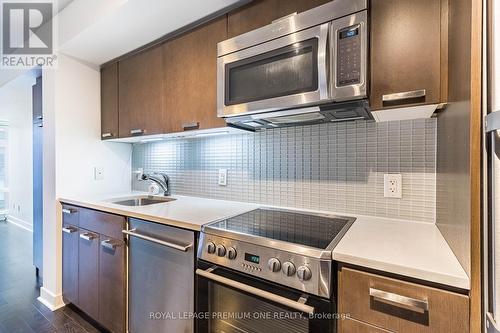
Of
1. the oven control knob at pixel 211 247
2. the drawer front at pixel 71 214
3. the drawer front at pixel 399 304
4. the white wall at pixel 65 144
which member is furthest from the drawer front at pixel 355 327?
the white wall at pixel 65 144

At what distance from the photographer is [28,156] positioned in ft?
14.4

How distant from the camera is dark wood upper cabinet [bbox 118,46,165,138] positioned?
5.85 ft

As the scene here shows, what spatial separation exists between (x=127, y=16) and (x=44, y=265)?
83.9 inches

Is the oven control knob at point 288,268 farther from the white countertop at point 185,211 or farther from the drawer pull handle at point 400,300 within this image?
the white countertop at point 185,211

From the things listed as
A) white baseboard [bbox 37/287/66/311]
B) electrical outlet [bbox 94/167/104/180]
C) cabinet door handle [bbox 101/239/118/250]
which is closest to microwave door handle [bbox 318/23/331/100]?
cabinet door handle [bbox 101/239/118/250]

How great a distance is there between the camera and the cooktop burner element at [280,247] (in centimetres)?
83

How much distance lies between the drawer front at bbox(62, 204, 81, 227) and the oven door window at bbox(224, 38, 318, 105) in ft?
4.77

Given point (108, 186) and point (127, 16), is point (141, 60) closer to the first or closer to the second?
point (127, 16)

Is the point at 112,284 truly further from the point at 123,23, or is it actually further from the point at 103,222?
the point at 123,23

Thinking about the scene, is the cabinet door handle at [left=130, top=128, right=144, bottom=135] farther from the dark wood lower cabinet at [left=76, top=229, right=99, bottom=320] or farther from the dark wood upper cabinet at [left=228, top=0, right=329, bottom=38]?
the dark wood upper cabinet at [left=228, top=0, right=329, bottom=38]

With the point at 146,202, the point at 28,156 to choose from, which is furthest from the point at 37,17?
the point at 28,156

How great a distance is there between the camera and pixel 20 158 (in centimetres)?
466

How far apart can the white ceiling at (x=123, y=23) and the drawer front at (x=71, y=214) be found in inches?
48.5

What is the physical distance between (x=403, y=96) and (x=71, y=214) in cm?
227
